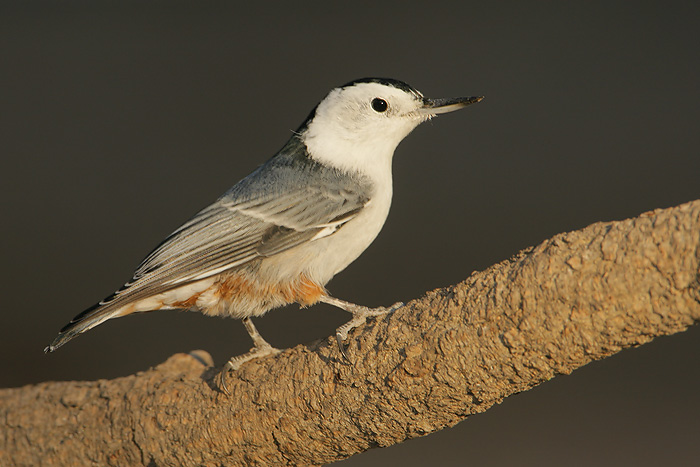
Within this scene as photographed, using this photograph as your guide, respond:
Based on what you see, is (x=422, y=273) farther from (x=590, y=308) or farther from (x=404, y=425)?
(x=590, y=308)

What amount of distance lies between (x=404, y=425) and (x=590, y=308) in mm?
511

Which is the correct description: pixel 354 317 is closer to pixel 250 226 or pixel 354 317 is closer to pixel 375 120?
pixel 250 226

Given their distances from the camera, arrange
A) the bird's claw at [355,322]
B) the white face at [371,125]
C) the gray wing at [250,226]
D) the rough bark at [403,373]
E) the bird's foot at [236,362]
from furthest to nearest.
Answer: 1. the white face at [371,125]
2. the gray wing at [250,226]
3. the bird's foot at [236,362]
4. the bird's claw at [355,322]
5. the rough bark at [403,373]

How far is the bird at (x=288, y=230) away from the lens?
6.76 ft

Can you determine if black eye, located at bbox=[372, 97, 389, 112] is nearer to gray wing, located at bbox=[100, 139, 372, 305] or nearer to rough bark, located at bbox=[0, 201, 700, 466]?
gray wing, located at bbox=[100, 139, 372, 305]

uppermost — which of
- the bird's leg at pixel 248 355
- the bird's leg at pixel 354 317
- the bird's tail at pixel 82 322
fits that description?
the bird's leg at pixel 354 317

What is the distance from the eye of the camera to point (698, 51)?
14.3ft

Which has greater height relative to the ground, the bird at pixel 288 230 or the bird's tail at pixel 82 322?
the bird at pixel 288 230

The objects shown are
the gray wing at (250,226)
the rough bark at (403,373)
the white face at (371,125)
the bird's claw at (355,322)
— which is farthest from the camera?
the white face at (371,125)

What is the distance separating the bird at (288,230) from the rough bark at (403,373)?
0.19 metres

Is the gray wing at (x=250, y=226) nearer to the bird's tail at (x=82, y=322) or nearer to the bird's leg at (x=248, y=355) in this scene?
the bird's tail at (x=82, y=322)

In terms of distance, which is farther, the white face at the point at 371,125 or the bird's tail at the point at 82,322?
the white face at the point at 371,125

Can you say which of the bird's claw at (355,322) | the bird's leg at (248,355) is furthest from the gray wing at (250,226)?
the bird's claw at (355,322)

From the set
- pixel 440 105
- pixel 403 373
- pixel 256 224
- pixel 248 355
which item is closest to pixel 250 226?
pixel 256 224
